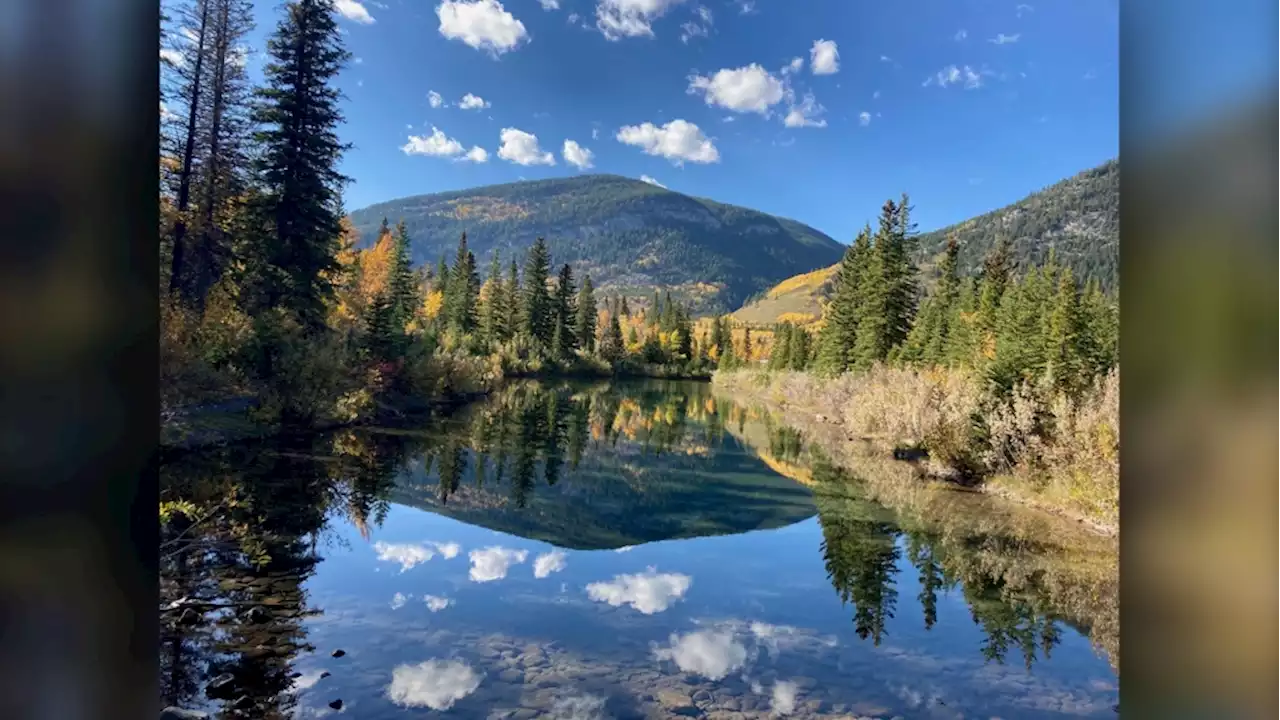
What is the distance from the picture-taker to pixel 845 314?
31781 millimetres

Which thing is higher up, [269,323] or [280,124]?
[280,124]

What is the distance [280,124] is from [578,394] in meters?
19.2

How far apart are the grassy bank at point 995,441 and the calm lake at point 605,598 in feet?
2.16

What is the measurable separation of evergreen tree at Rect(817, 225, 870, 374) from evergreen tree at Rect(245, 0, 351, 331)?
21.1 meters

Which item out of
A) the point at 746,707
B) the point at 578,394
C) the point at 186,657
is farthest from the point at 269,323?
the point at 578,394

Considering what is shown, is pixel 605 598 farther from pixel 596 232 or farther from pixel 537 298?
pixel 596 232

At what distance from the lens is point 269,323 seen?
48.2 feet

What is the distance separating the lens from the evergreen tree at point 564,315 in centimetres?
4884

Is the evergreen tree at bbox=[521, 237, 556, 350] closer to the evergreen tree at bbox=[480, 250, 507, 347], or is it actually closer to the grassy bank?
the evergreen tree at bbox=[480, 250, 507, 347]

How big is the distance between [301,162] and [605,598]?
47.5ft
